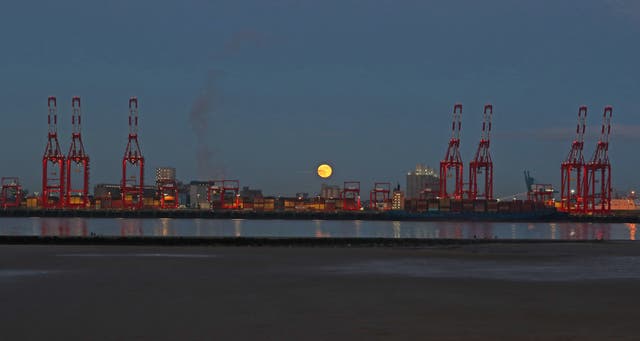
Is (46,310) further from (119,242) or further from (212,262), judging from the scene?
(119,242)

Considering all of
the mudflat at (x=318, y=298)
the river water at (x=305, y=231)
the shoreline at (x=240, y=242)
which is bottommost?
the river water at (x=305, y=231)

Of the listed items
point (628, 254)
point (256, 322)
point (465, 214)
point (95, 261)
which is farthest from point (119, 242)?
point (465, 214)

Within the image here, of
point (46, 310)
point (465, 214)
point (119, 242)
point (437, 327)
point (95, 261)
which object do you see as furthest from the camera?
point (465, 214)

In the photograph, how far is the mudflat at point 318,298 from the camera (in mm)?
13094

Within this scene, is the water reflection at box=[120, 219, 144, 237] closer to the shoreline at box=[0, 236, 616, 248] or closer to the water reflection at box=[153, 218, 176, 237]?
the water reflection at box=[153, 218, 176, 237]

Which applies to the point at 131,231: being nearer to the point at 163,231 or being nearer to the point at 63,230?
the point at 163,231

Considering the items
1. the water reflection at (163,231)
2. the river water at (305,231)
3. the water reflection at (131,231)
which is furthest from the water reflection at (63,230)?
the water reflection at (163,231)

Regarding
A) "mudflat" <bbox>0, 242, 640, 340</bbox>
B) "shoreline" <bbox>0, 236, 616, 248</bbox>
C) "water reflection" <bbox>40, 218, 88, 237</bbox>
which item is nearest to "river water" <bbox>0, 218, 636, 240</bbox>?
"water reflection" <bbox>40, 218, 88, 237</bbox>

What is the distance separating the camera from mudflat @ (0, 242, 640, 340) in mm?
13094

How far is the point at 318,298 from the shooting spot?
17.7 metres

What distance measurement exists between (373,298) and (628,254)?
936 inches

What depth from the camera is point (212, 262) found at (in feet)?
98.7

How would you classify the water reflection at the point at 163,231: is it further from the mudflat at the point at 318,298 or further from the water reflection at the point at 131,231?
the mudflat at the point at 318,298

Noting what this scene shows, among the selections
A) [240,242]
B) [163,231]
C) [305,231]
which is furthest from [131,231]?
[240,242]
